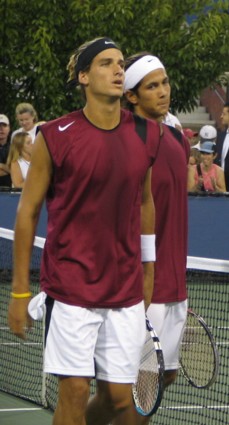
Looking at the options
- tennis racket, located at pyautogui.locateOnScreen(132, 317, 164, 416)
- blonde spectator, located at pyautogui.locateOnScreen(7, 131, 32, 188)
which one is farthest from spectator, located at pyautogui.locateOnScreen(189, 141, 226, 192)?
tennis racket, located at pyautogui.locateOnScreen(132, 317, 164, 416)

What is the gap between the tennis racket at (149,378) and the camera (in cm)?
645

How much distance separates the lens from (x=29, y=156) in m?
15.0

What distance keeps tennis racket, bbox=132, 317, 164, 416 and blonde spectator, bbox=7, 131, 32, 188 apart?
846 cm

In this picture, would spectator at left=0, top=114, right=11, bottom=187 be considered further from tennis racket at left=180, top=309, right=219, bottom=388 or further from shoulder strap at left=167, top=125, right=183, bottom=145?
shoulder strap at left=167, top=125, right=183, bottom=145

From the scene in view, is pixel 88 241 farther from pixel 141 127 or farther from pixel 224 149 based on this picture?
pixel 224 149

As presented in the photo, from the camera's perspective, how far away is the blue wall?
15.0 meters

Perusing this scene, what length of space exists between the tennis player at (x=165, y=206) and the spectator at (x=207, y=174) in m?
8.86

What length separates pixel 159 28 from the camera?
66.0 feet

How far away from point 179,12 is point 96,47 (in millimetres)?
14378

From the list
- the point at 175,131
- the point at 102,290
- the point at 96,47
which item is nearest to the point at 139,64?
the point at 175,131

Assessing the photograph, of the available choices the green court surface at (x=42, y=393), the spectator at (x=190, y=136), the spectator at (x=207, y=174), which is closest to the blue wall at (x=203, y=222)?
the spectator at (x=207, y=174)

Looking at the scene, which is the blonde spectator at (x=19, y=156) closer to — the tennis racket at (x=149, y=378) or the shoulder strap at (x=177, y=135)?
the shoulder strap at (x=177, y=135)

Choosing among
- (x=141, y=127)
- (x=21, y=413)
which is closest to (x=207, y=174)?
(x=21, y=413)

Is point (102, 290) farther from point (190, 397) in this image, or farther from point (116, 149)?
point (190, 397)
